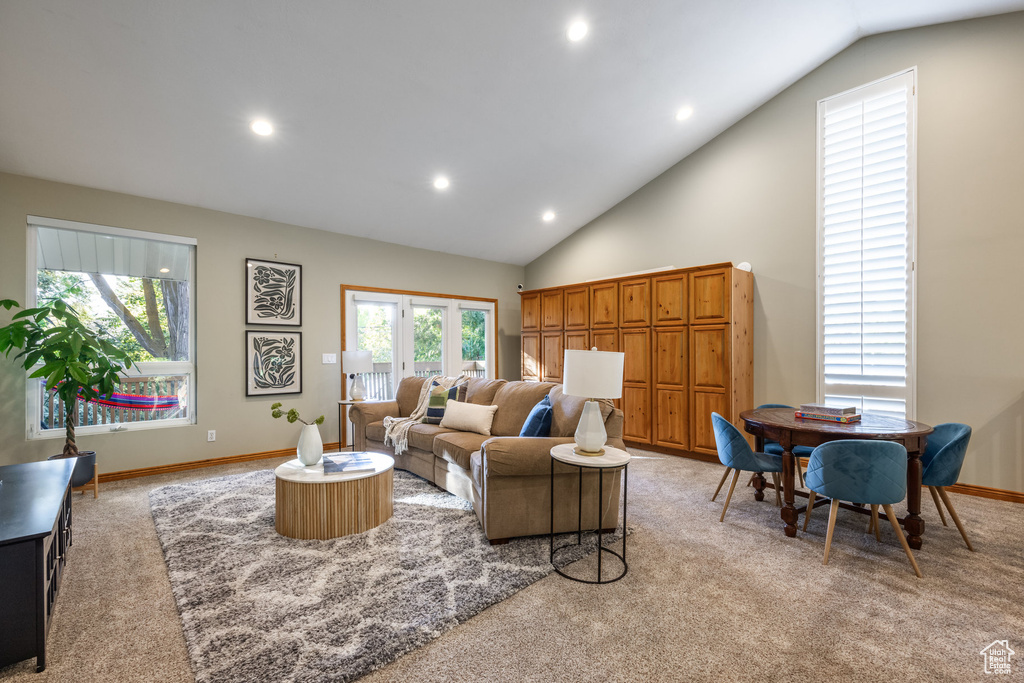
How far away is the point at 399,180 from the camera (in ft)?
15.4

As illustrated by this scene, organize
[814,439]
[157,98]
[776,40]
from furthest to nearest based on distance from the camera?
[776,40] → [157,98] → [814,439]

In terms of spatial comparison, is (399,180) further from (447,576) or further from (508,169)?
(447,576)

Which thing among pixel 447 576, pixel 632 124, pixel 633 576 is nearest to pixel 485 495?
pixel 447 576

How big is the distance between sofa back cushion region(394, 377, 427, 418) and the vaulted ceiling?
6.71 feet

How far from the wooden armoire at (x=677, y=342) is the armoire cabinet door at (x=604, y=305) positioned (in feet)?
0.04

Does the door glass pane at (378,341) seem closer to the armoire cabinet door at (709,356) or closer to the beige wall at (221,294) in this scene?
the beige wall at (221,294)

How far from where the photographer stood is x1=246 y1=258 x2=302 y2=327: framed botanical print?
4.80m

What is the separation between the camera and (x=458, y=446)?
11.1ft

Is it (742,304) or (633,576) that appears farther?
(742,304)

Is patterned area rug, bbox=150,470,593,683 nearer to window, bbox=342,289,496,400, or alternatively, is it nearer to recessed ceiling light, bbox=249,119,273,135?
window, bbox=342,289,496,400

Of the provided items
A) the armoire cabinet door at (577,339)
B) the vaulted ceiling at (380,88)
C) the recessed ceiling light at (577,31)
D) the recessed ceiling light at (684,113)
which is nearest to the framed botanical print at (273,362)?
the vaulted ceiling at (380,88)

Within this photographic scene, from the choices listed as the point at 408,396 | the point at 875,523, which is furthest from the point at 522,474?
the point at 408,396

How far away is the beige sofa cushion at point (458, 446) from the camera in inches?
129

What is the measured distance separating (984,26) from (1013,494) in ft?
12.3
